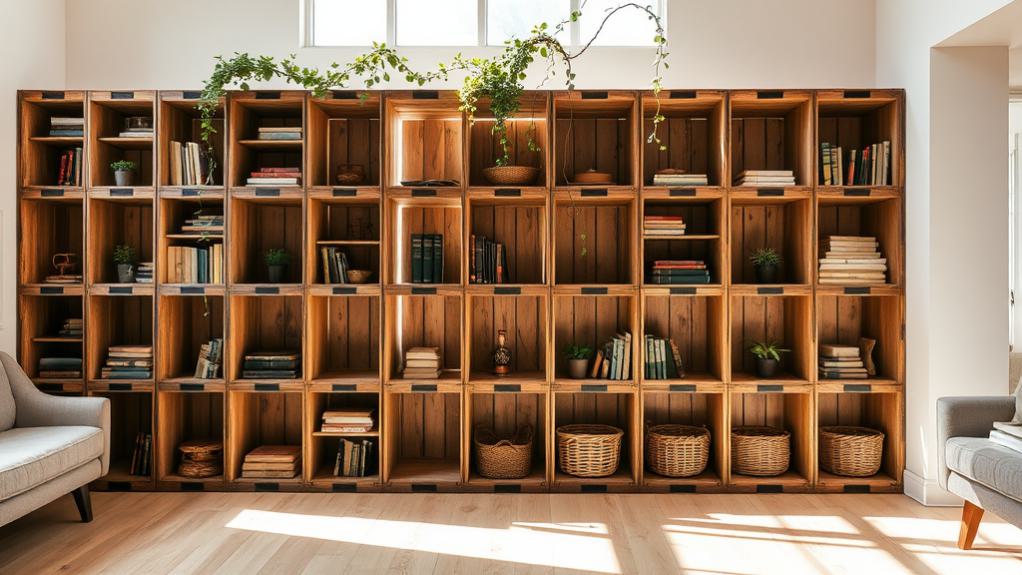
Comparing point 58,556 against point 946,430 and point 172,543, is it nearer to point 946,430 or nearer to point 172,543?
point 172,543

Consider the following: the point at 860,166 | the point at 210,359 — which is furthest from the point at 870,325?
the point at 210,359

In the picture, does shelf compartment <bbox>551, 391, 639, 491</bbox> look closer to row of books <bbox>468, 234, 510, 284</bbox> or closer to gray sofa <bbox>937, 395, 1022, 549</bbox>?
row of books <bbox>468, 234, 510, 284</bbox>

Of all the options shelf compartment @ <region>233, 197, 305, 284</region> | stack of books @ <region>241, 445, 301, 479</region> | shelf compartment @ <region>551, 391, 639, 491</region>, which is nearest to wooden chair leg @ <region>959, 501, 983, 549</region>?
shelf compartment @ <region>551, 391, 639, 491</region>

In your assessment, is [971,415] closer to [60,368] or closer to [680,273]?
[680,273]

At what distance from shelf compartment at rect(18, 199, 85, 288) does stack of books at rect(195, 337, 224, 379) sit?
0.89m

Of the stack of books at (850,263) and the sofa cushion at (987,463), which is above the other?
the stack of books at (850,263)

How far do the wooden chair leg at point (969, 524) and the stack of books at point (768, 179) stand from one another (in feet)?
6.42

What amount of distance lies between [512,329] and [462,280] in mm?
653

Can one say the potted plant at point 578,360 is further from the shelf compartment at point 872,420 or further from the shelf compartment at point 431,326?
the shelf compartment at point 872,420

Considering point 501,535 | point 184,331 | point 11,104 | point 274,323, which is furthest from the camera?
point 274,323

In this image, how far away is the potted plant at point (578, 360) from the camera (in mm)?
4203

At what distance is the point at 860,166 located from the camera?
4.21 metres

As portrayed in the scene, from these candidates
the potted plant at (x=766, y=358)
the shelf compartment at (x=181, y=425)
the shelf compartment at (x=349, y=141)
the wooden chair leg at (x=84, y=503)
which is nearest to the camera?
the wooden chair leg at (x=84, y=503)

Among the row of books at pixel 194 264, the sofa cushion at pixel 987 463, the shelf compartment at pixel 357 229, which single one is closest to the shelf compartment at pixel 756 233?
the sofa cushion at pixel 987 463
